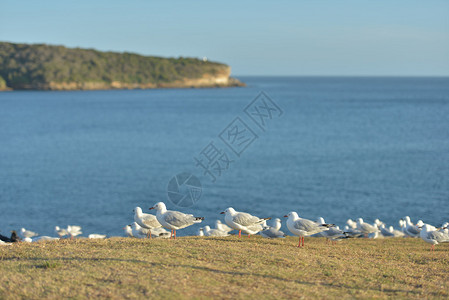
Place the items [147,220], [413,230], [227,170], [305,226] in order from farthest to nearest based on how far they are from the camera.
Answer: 1. [227,170]
2. [413,230]
3. [147,220]
4. [305,226]

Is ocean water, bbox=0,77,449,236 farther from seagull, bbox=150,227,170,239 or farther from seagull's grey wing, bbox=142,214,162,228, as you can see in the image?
seagull's grey wing, bbox=142,214,162,228

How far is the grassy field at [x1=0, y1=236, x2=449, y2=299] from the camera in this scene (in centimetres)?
943

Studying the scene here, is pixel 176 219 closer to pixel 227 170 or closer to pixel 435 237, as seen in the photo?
pixel 435 237

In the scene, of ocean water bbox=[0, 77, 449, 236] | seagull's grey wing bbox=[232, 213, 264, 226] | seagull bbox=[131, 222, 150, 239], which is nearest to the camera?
seagull's grey wing bbox=[232, 213, 264, 226]

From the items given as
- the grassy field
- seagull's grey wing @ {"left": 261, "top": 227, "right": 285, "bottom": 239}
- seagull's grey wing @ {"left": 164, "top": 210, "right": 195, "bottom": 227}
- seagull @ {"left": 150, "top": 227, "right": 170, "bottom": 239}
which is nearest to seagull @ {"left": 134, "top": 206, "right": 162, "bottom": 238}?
seagull @ {"left": 150, "top": 227, "right": 170, "bottom": 239}

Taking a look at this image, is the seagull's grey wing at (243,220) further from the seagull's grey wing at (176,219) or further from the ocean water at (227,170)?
the ocean water at (227,170)

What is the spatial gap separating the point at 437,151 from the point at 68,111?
309ft

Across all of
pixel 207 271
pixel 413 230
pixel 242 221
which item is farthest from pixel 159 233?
pixel 413 230

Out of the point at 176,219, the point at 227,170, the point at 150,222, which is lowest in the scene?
the point at 227,170

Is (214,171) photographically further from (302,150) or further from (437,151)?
(437,151)

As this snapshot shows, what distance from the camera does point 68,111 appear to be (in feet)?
408

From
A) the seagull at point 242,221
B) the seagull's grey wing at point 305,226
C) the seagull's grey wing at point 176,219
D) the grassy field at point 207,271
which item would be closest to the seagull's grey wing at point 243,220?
the seagull at point 242,221

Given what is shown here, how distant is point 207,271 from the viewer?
10719mm

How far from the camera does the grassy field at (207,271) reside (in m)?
9.43
